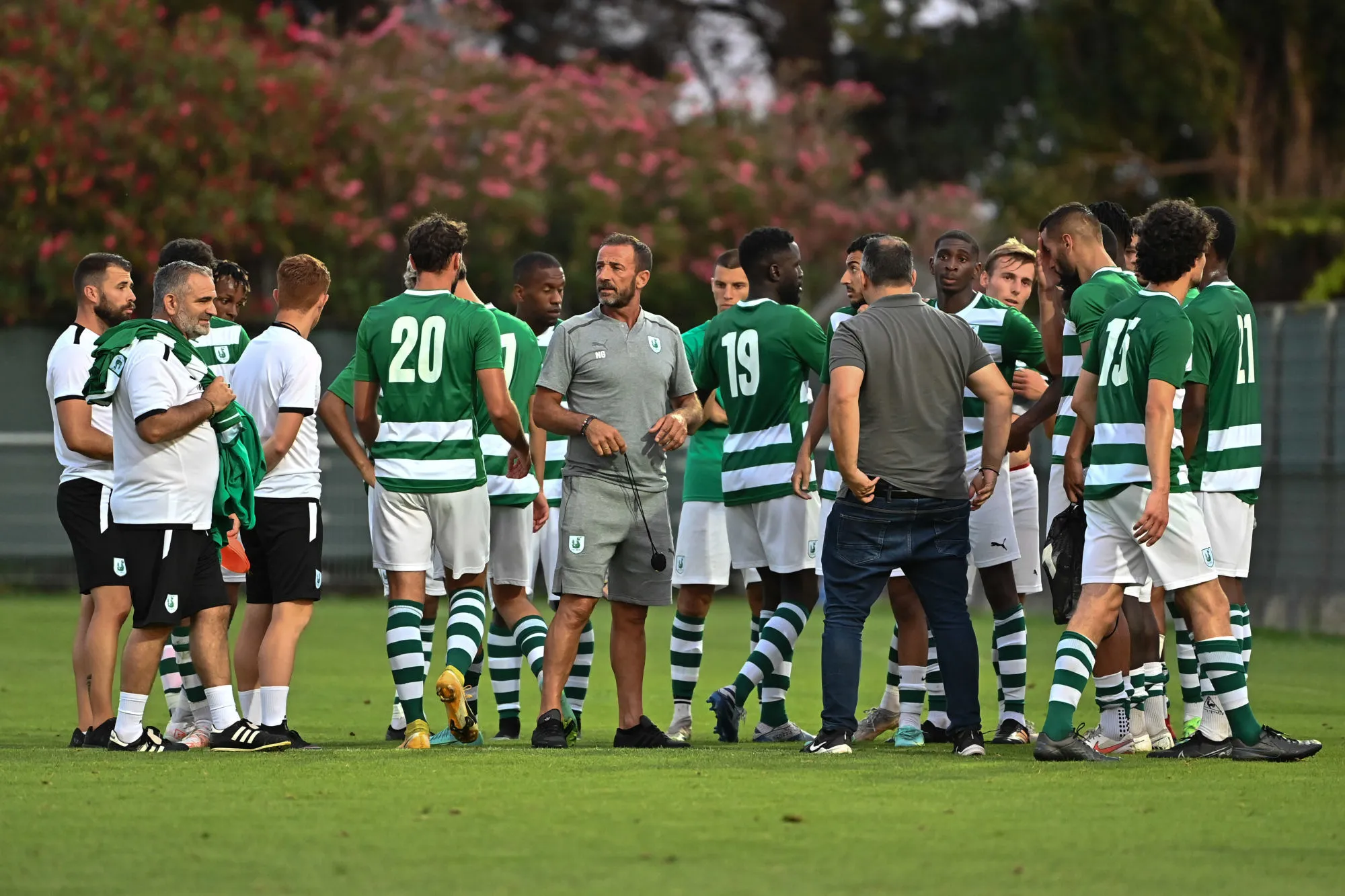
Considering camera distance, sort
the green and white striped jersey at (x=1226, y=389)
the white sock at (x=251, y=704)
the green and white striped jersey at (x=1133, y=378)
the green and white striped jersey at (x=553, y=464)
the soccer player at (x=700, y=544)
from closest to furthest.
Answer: the green and white striped jersey at (x=1133, y=378) → the green and white striped jersey at (x=1226, y=389) → the white sock at (x=251, y=704) → the soccer player at (x=700, y=544) → the green and white striped jersey at (x=553, y=464)

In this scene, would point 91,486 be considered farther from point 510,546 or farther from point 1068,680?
point 1068,680

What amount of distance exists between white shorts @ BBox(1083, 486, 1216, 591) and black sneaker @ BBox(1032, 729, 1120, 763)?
672 mm

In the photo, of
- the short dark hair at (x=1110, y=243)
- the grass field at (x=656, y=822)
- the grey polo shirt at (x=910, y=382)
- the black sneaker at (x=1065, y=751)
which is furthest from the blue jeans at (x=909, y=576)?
the short dark hair at (x=1110, y=243)

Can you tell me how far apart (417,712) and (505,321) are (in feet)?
6.99

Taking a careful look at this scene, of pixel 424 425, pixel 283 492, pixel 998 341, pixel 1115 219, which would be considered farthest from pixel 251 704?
pixel 1115 219

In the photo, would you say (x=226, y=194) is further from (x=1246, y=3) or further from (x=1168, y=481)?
(x=1168, y=481)

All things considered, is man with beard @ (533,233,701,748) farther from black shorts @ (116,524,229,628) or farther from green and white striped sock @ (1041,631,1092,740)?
green and white striped sock @ (1041,631,1092,740)

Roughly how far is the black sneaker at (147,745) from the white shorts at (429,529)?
4.01 feet

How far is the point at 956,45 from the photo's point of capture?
3117cm

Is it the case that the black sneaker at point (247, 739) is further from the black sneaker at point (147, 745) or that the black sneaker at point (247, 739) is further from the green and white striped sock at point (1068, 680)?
the green and white striped sock at point (1068, 680)

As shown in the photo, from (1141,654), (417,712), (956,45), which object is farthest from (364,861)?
(956,45)

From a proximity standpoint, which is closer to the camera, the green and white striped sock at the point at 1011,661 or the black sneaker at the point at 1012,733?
the black sneaker at the point at 1012,733

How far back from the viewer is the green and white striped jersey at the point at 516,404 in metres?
10.4

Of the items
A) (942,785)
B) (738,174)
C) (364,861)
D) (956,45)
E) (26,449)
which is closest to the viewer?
(364,861)
